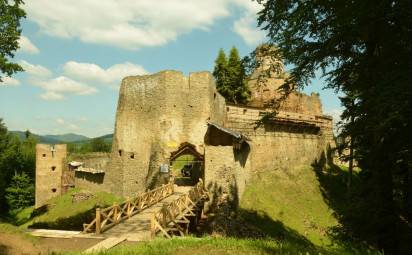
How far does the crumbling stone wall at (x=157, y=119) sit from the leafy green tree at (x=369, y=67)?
13.9 meters

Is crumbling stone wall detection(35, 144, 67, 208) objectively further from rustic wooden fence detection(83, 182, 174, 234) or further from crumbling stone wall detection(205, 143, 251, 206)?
crumbling stone wall detection(205, 143, 251, 206)

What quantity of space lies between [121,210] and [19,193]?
33.2 metres

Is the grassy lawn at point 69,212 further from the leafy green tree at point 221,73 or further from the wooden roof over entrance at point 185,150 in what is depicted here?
the leafy green tree at point 221,73

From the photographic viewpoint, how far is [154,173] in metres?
23.9

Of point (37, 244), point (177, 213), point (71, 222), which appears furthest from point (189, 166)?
point (37, 244)

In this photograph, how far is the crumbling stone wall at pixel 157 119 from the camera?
23984 mm

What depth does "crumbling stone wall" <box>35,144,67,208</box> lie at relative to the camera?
110 ft

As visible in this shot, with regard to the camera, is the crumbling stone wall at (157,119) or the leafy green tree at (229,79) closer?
the crumbling stone wall at (157,119)

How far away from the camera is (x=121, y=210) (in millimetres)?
14445

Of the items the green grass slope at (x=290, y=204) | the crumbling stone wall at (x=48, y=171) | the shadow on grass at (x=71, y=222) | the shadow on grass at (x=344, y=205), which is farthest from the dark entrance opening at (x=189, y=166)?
the crumbling stone wall at (x=48, y=171)

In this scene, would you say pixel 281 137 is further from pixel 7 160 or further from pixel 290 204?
pixel 7 160

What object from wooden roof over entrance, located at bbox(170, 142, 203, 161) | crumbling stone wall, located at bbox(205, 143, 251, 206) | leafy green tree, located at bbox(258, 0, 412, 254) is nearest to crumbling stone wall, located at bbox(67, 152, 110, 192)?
wooden roof over entrance, located at bbox(170, 142, 203, 161)

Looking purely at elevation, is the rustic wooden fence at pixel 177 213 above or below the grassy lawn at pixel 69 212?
above

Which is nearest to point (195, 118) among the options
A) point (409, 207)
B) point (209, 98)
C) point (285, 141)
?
point (209, 98)
